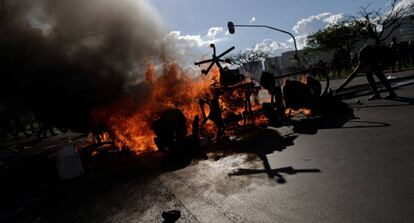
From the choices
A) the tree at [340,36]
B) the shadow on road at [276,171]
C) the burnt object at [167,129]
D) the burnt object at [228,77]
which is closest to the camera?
the shadow on road at [276,171]

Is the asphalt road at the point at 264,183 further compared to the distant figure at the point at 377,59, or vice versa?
the distant figure at the point at 377,59

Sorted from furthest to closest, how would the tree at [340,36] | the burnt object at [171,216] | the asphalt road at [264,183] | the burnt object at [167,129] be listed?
1. the tree at [340,36]
2. the burnt object at [167,129]
3. the burnt object at [171,216]
4. the asphalt road at [264,183]

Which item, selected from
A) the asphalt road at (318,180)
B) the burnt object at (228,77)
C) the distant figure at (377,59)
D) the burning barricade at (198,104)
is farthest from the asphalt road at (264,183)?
the burnt object at (228,77)

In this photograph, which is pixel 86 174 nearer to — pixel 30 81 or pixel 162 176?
pixel 162 176

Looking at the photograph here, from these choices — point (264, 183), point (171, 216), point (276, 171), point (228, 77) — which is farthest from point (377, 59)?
point (171, 216)

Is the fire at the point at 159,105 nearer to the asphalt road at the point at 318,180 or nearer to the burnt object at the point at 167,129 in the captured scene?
the burnt object at the point at 167,129

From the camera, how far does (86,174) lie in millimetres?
8062

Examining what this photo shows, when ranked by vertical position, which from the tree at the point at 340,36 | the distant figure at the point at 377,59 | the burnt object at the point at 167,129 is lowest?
the burnt object at the point at 167,129

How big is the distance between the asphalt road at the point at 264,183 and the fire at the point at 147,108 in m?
1.40

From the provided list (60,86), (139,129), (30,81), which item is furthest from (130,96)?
(30,81)

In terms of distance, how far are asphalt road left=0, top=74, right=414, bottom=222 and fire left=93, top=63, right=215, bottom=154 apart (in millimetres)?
1398

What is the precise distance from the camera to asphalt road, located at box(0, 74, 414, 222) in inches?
153

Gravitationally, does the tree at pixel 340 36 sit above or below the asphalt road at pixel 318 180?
above

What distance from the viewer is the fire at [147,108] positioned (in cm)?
1009
